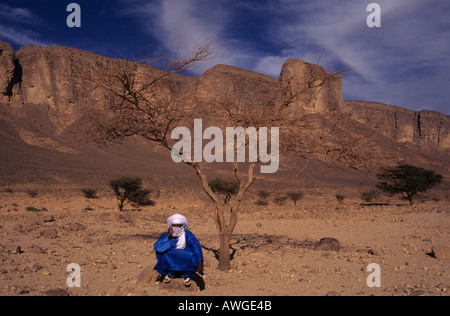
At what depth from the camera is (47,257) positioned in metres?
7.91

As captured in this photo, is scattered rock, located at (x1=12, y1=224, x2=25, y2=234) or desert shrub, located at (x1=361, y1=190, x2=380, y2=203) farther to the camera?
desert shrub, located at (x1=361, y1=190, x2=380, y2=203)

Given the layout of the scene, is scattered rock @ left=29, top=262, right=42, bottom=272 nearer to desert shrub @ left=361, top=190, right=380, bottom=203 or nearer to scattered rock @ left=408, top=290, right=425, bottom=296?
scattered rock @ left=408, top=290, right=425, bottom=296

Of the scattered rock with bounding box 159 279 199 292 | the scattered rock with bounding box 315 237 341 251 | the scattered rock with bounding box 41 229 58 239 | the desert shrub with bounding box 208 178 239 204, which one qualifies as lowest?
the scattered rock with bounding box 159 279 199 292

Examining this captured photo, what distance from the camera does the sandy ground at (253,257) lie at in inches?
233

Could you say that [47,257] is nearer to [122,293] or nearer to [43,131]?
[122,293]

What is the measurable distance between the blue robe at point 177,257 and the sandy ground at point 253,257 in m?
0.34

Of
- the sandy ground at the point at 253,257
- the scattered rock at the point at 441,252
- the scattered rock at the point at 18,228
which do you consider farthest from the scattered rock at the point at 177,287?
the scattered rock at the point at 18,228

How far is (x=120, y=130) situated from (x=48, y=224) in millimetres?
6644

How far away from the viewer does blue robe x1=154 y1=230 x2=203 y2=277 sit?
571cm

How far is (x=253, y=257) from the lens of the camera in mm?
8781

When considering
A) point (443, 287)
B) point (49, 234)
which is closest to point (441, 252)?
point (443, 287)


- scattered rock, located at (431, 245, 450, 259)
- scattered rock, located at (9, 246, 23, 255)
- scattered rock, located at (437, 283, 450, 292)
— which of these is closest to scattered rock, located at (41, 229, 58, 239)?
scattered rock, located at (9, 246, 23, 255)

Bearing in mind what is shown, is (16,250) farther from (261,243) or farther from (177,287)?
(261,243)
